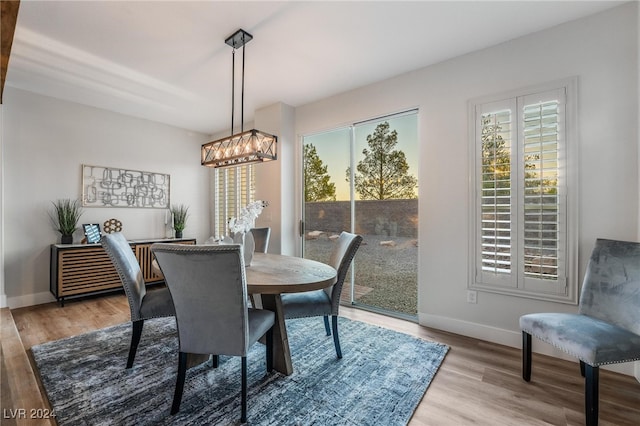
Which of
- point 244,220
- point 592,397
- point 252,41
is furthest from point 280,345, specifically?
point 252,41

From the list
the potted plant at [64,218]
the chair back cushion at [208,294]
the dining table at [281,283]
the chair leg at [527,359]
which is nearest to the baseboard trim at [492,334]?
the chair leg at [527,359]

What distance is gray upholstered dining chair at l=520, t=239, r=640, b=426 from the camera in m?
1.54

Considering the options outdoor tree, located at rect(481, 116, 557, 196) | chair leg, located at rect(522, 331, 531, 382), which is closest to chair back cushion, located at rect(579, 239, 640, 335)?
chair leg, located at rect(522, 331, 531, 382)

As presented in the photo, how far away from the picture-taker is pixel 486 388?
1.91 meters

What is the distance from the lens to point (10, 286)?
351cm

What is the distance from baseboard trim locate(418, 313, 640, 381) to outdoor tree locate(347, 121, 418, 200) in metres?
1.34

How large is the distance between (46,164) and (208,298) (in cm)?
382

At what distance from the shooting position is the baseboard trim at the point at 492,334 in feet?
7.01

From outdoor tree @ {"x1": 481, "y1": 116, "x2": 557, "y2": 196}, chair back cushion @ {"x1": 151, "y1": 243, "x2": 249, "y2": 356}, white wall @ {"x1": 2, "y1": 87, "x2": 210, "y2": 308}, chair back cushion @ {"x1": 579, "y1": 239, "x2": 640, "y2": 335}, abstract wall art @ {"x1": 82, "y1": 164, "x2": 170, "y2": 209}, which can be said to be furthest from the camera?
abstract wall art @ {"x1": 82, "y1": 164, "x2": 170, "y2": 209}

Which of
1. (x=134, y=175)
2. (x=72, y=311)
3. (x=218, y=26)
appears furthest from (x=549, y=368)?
(x=134, y=175)

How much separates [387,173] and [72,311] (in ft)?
13.4

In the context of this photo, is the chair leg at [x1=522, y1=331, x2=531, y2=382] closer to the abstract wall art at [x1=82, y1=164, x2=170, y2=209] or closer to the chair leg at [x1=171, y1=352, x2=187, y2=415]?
the chair leg at [x1=171, y1=352, x2=187, y2=415]

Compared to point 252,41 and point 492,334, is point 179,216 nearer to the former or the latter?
point 252,41

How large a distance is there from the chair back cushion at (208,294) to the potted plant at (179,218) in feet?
11.6
